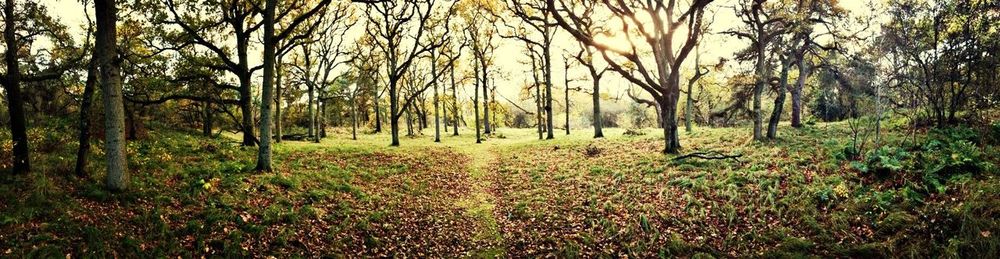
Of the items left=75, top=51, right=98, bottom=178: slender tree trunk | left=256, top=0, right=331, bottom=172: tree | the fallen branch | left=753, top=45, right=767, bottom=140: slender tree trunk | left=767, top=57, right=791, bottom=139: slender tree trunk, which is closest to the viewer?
left=75, top=51, right=98, bottom=178: slender tree trunk

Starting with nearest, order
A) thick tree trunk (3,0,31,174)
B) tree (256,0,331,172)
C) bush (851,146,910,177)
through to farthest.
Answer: thick tree trunk (3,0,31,174) < bush (851,146,910,177) < tree (256,0,331,172)

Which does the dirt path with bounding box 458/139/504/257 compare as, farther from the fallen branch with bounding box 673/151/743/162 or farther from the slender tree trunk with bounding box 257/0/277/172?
the fallen branch with bounding box 673/151/743/162

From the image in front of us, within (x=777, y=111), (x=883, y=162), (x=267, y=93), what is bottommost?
(x=883, y=162)

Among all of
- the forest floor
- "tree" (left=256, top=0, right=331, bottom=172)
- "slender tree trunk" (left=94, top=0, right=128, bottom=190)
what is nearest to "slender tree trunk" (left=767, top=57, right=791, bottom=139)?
the forest floor

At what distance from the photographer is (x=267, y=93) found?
11203 mm

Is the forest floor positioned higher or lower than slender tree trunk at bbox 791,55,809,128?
lower

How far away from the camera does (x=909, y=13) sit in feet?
45.2

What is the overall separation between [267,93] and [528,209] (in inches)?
285

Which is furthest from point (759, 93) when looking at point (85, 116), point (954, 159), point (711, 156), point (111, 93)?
point (85, 116)

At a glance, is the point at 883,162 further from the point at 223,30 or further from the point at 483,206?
the point at 223,30

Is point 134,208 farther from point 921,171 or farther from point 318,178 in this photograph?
point 921,171

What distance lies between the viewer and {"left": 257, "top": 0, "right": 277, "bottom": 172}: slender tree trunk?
11.1 metres

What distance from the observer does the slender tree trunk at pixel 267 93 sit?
36.4 feet

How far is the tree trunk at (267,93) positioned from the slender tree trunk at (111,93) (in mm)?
3340
